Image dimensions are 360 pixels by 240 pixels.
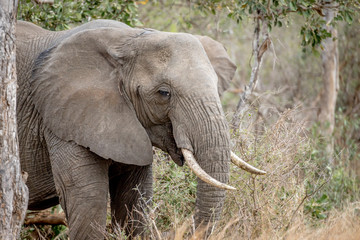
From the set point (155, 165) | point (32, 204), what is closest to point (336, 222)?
point (155, 165)

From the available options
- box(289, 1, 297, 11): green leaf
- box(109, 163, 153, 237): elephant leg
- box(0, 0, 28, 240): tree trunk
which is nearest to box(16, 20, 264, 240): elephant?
box(109, 163, 153, 237): elephant leg

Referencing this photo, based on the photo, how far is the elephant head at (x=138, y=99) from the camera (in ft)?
12.7

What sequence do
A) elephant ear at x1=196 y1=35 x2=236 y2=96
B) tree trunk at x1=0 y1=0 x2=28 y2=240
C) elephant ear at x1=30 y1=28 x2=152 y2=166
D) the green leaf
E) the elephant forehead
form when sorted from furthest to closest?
the green leaf → elephant ear at x1=196 y1=35 x2=236 y2=96 → elephant ear at x1=30 y1=28 x2=152 y2=166 → the elephant forehead → tree trunk at x1=0 y1=0 x2=28 y2=240

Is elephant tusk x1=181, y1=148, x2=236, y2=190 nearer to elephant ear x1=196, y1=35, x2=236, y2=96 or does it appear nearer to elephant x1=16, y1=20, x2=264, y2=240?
elephant x1=16, y1=20, x2=264, y2=240

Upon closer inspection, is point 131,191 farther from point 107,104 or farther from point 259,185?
point 259,185

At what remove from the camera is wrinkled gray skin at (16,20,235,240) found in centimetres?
396

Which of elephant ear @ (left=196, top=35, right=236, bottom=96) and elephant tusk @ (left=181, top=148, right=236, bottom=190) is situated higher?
elephant ear @ (left=196, top=35, right=236, bottom=96)

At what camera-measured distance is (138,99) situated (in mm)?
4195

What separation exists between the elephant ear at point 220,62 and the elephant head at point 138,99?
32 centimetres

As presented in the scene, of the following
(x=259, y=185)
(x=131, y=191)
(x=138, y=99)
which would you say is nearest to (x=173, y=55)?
(x=138, y=99)

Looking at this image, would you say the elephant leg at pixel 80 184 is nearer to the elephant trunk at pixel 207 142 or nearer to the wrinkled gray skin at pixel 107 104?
the wrinkled gray skin at pixel 107 104

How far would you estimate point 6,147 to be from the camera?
11.8 feet

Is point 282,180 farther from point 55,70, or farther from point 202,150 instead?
point 55,70

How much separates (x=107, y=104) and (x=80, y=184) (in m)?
0.57
